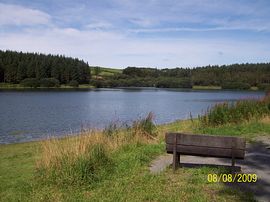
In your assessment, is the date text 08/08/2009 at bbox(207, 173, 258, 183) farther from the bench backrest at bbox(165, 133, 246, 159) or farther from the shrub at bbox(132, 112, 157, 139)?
the shrub at bbox(132, 112, 157, 139)

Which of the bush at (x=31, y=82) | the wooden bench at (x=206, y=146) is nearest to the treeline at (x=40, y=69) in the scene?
the bush at (x=31, y=82)

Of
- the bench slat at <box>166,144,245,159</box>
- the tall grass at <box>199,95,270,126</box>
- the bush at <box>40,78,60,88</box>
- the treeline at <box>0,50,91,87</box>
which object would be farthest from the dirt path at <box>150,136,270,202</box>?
the bush at <box>40,78,60,88</box>

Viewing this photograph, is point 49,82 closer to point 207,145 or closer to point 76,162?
point 76,162

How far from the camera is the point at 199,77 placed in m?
172

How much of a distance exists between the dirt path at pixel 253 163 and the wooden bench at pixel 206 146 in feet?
2.24

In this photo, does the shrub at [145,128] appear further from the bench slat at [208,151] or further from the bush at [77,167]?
the bench slat at [208,151]

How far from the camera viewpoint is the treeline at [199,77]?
489 ft

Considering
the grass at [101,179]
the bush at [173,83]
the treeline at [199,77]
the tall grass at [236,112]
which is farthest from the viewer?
the bush at [173,83]

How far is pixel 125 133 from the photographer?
43.6 ft

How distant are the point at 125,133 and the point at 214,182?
19.6ft

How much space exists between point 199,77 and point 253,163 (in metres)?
165

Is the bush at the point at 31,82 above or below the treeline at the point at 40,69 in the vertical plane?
below

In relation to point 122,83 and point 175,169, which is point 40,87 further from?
point 175,169

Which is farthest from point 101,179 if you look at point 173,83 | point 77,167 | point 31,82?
point 173,83
